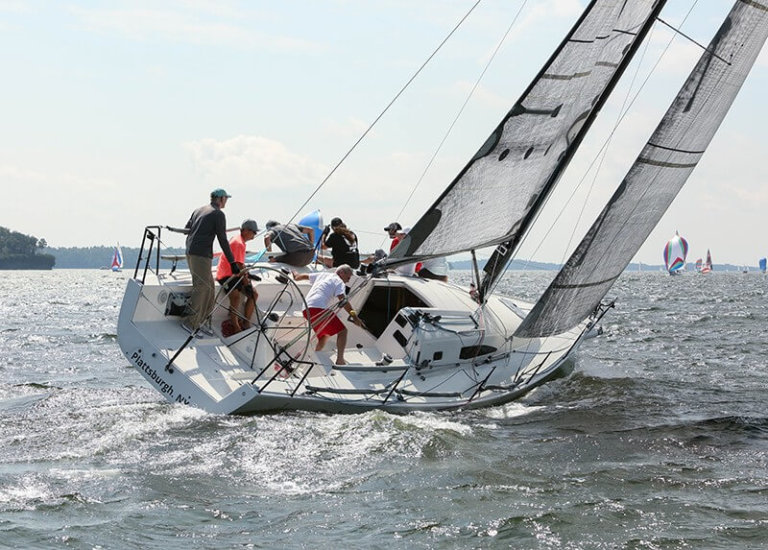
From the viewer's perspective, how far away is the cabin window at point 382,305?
11891 millimetres

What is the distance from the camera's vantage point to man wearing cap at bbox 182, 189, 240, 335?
983 centimetres

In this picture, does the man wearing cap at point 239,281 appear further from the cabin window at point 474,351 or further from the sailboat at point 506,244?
the cabin window at point 474,351

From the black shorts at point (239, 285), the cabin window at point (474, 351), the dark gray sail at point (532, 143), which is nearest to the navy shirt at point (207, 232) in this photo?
the black shorts at point (239, 285)

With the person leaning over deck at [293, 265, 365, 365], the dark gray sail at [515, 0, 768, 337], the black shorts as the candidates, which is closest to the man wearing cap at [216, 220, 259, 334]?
the black shorts

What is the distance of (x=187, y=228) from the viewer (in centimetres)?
1024

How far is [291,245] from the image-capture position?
12.1 meters

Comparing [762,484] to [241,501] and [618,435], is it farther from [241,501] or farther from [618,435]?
[241,501]

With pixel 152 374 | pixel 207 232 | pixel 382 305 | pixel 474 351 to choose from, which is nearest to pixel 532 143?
pixel 474 351

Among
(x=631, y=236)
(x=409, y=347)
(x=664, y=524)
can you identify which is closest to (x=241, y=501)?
(x=664, y=524)

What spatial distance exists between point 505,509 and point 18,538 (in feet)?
10.9

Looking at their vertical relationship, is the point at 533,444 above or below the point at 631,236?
below

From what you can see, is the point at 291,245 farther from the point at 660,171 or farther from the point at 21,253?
the point at 21,253

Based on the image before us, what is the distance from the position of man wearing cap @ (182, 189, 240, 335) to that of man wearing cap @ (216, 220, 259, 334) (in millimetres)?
203

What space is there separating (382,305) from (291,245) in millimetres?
1420
